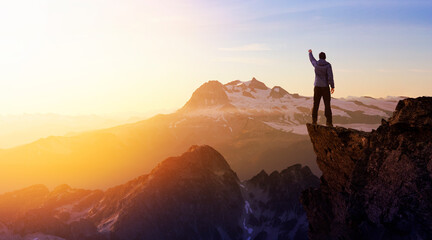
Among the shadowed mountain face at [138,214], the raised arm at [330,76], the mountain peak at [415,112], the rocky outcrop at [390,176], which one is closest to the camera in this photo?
the rocky outcrop at [390,176]

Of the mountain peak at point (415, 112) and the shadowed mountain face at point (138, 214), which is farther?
the shadowed mountain face at point (138, 214)

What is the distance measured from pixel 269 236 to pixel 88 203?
101 metres

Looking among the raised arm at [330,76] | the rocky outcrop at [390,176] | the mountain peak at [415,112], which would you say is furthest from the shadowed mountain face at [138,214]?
the mountain peak at [415,112]

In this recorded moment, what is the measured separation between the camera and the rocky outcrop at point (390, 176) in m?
17.5

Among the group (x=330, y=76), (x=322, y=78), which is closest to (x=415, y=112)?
(x=330, y=76)

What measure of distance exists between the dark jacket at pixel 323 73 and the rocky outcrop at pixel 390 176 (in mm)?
3280

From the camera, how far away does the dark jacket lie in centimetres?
2422

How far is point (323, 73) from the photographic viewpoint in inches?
965

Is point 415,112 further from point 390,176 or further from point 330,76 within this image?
point 330,76

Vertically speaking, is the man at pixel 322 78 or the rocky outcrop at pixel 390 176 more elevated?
the man at pixel 322 78

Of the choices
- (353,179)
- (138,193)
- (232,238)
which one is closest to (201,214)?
(232,238)

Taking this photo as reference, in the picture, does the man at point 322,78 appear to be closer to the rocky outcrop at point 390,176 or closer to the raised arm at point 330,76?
the raised arm at point 330,76

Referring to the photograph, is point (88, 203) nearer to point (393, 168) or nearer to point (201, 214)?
point (201, 214)

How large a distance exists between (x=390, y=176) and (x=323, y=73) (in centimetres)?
855
